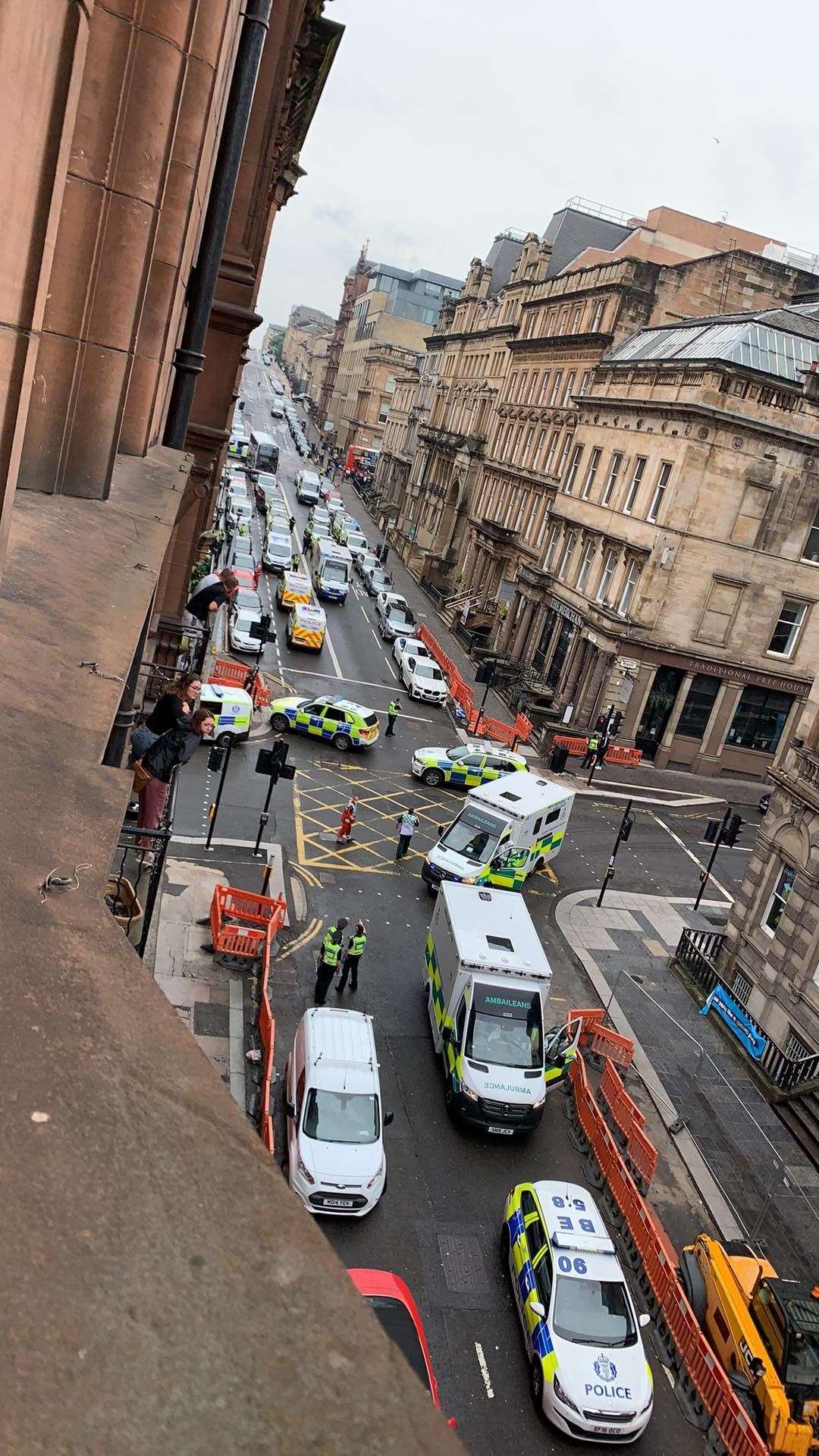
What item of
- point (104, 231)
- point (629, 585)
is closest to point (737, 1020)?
point (104, 231)

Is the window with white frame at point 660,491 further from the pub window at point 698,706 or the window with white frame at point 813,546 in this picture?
the pub window at point 698,706

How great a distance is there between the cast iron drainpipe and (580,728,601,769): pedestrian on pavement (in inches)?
1094

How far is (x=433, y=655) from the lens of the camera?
5112 cm

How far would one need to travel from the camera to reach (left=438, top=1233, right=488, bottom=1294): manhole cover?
1366cm

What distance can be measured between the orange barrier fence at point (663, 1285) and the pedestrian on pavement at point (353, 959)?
4.48 meters

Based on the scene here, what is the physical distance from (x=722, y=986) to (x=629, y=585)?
840 inches

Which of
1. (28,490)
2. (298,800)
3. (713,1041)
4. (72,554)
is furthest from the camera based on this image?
(298,800)

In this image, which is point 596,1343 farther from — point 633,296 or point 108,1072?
point 633,296

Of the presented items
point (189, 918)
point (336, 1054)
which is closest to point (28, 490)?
point (336, 1054)

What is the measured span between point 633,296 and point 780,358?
468 inches

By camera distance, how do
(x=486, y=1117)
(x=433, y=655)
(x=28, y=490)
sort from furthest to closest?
(x=433, y=655) → (x=486, y=1117) → (x=28, y=490)

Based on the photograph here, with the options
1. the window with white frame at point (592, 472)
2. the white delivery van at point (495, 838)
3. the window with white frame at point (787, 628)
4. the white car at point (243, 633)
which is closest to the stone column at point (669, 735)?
the window with white frame at point (787, 628)

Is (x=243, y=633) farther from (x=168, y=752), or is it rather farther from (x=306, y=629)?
(x=168, y=752)

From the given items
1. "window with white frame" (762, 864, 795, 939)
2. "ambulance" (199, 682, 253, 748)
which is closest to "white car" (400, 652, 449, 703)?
"ambulance" (199, 682, 253, 748)
